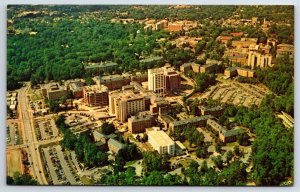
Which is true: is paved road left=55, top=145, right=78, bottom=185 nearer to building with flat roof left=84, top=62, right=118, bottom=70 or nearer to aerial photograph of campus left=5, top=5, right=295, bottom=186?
aerial photograph of campus left=5, top=5, right=295, bottom=186

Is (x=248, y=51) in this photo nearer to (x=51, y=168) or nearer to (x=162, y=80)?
(x=162, y=80)

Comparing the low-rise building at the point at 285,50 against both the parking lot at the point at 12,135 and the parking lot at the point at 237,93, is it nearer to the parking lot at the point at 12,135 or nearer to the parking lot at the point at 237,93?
the parking lot at the point at 237,93

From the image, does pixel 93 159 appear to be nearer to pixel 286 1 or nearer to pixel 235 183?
pixel 235 183

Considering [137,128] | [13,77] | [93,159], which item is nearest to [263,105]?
[137,128]

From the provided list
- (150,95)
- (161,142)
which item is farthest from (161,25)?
(161,142)

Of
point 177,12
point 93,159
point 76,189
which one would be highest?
point 177,12
